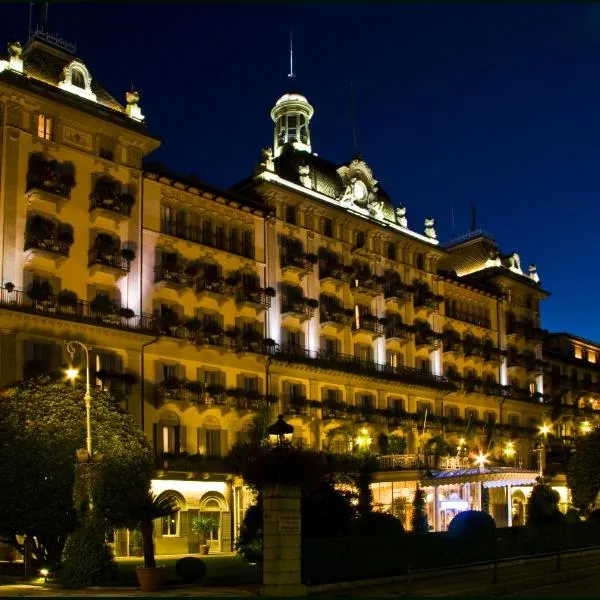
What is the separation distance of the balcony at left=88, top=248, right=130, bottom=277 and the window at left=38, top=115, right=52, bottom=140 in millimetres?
7011

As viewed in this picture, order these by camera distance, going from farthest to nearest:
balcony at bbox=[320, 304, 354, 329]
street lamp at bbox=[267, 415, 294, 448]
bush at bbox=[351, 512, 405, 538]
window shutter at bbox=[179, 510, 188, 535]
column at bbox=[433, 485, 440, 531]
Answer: balcony at bbox=[320, 304, 354, 329], column at bbox=[433, 485, 440, 531], window shutter at bbox=[179, 510, 188, 535], bush at bbox=[351, 512, 405, 538], street lamp at bbox=[267, 415, 294, 448]

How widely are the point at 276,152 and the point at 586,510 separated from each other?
120 feet

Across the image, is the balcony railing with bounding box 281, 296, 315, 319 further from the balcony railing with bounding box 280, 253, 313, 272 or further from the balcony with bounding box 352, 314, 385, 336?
the balcony with bounding box 352, 314, 385, 336

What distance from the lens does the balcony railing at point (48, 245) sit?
52375 millimetres

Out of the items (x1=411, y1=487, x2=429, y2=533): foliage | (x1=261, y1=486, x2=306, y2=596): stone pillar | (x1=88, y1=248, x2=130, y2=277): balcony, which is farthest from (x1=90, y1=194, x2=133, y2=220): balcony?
(x1=261, y1=486, x2=306, y2=596): stone pillar

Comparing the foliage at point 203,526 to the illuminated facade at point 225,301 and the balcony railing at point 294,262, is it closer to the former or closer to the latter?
the illuminated facade at point 225,301

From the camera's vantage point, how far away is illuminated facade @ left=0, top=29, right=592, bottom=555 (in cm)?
5362

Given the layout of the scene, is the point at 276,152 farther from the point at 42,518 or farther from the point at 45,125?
the point at 42,518

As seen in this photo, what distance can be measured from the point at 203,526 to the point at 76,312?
1472 centimetres

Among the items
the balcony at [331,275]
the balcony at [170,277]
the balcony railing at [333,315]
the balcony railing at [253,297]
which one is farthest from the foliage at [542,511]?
the balcony at [331,275]

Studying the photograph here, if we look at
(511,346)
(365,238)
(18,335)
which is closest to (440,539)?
(18,335)

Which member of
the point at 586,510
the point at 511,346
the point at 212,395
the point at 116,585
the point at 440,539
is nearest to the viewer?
the point at 116,585

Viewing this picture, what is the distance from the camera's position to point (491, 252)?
321ft

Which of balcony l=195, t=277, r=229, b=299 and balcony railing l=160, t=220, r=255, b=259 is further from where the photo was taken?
balcony l=195, t=277, r=229, b=299
